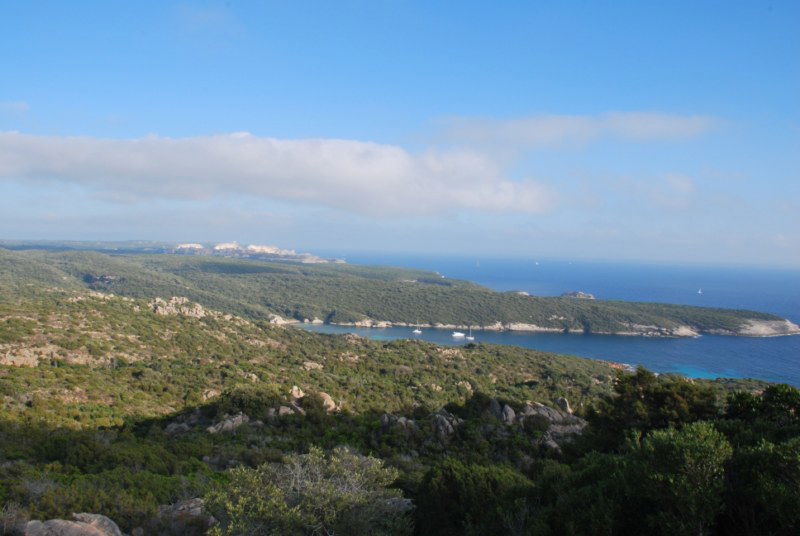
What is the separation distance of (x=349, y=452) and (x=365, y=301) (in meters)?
134

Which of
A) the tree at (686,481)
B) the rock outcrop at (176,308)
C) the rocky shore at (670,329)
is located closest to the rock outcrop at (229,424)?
the tree at (686,481)

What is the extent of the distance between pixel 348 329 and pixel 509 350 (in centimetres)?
6314

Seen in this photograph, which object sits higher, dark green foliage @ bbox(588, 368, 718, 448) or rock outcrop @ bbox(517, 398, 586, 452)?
dark green foliage @ bbox(588, 368, 718, 448)

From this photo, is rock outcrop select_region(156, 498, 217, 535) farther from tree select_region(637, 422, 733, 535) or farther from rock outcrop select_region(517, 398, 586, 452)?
rock outcrop select_region(517, 398, 586, 452)

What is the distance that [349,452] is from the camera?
1784cm

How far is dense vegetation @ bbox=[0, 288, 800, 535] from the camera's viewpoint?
8.09 m

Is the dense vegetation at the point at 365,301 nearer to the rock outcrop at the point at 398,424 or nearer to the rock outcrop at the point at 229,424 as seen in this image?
the rock outcrop at the point at 229,424

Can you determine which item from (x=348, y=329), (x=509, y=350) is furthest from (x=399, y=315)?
(x=509, y=350)

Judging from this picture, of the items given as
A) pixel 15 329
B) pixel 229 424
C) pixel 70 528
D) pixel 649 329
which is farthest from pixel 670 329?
pixel 70 528

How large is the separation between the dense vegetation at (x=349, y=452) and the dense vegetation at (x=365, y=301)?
8917cm

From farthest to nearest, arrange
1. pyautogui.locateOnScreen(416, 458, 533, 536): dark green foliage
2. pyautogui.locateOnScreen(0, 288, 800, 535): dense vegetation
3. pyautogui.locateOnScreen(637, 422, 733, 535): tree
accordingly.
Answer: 1. pyautogui.locateOnScreen(416, 458, 533, 536): dark green foliage
2. pyautogui.locateOnScreen(0, 288, 800, 535): dense vegetation
3. pyautogui.locateOnScreen(637, 422, 733, 535): tree

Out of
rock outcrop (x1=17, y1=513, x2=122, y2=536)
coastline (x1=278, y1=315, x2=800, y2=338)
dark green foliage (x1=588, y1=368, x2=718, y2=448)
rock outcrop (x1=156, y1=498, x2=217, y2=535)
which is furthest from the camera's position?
coastline (x1=278, y1=315, x2=800, y2=338)

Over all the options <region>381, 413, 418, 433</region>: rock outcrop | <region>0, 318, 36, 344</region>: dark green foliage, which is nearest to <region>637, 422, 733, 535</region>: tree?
<region>381, 413, 418, 433</region>: rock outcrop

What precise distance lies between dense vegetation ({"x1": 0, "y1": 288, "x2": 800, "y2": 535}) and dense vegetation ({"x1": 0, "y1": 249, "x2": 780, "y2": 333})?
293 ft
